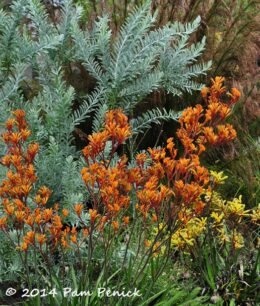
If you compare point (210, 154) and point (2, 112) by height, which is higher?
point (2, 112)

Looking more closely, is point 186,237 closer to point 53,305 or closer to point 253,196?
point 53,305

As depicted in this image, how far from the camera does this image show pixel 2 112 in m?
3.14

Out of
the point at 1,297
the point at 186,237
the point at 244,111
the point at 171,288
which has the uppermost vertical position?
the point at 244,111

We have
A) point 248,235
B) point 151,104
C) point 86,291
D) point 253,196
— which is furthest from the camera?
point 151,104

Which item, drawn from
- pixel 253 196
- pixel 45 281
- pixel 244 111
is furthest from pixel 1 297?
pixel 244 111

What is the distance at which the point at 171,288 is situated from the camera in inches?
113

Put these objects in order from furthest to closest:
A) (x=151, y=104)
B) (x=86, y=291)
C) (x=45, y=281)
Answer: (x=151, y=104) < (x=45, y=281) < (x=86, y=291)

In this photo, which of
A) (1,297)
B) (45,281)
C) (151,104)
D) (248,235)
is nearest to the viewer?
(45,281)

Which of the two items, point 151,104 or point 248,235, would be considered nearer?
point 248,235

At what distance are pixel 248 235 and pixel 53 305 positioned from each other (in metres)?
1.29

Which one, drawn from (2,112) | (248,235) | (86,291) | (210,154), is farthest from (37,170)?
(210,154)

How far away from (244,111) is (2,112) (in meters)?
1.86

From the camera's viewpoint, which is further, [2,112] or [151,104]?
[151,104]

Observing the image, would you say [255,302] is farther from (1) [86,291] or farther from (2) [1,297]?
(2) [1,297]
